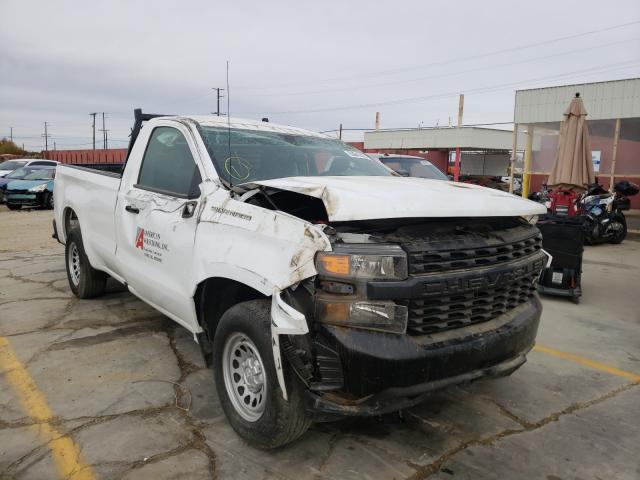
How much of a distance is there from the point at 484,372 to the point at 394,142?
34.0 meters

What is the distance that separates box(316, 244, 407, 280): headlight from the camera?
91.0 inches

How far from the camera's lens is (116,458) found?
2.73 m

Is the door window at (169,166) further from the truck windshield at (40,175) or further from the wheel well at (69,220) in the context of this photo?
the truck windshield at (40,175)

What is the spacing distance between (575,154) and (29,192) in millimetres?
16634

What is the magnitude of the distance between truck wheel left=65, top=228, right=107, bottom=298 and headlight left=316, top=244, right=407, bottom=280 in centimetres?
384

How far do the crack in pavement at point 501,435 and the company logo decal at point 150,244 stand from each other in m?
2.13

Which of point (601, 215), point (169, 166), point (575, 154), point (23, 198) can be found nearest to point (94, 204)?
point (169, 166)

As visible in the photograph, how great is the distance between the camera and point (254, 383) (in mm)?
2811

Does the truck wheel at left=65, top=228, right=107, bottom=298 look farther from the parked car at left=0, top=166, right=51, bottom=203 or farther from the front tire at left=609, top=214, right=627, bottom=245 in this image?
the parked car at left=0, top=166, right=51, bottom=203

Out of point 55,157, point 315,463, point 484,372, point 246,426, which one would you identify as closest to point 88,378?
point 246,426

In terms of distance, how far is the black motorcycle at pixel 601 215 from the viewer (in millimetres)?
10570

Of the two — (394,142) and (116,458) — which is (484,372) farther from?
(394,142)

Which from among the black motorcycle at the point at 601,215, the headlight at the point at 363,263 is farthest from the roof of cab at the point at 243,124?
the black motorcycle at the point at 601,215

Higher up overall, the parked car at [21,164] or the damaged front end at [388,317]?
the parked car at [21,164]
